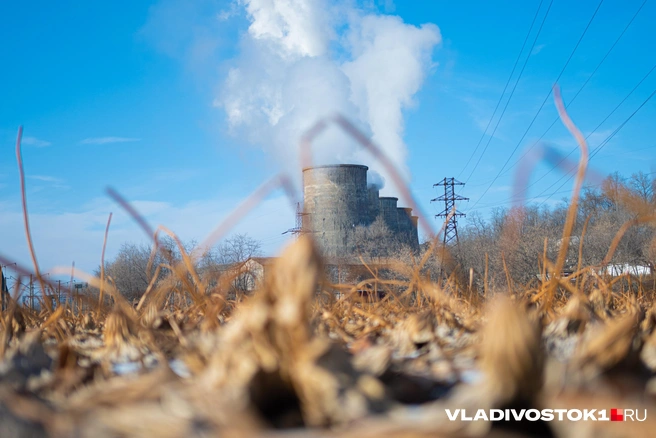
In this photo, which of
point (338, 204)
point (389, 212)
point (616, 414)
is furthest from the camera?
point (389, 212)

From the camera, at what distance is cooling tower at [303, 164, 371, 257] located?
89.6 ft

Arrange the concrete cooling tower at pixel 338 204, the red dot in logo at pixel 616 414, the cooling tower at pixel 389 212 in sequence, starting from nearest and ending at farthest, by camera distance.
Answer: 1. the red dot in logo at pixel 616 414
2. the concrete cooling tower at pixel 338 204
3. the cooling tower at pixel 389 212

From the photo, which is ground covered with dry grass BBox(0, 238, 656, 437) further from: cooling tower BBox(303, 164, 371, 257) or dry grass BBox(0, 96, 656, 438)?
cooling tower BBox(303, 164, 371, 257)

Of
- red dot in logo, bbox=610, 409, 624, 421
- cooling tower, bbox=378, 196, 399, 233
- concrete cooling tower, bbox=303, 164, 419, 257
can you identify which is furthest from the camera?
cooling tower, bbox=378, 196, 399, 233

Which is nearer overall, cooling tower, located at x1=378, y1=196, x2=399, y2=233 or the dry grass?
the dry grass

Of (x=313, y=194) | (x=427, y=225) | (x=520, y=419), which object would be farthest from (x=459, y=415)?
(x=313, y=194)

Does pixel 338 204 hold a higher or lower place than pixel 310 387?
higher

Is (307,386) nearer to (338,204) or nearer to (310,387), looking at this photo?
(310,387)

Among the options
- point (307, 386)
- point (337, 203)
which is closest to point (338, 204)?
point (337, 203)

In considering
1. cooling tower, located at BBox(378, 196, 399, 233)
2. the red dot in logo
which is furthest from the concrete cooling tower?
the red dot in logo

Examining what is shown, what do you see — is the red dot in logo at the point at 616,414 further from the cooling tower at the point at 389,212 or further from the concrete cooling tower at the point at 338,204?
the cooling tower at the point at 389,212

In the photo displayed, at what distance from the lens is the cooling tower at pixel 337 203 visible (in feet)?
89.6

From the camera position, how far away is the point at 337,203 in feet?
90.2

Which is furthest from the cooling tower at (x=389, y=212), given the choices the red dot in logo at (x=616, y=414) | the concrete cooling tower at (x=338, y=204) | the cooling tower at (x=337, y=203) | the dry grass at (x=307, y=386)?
the red dot in logo at (x=616, y=414)
